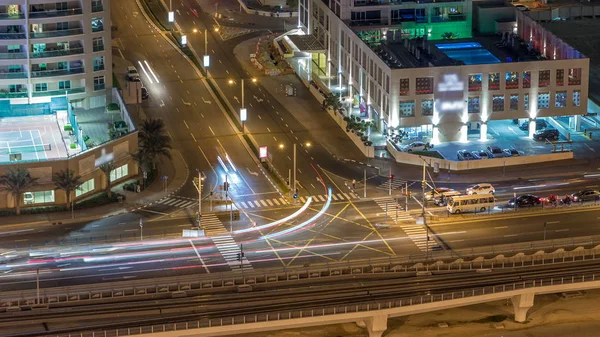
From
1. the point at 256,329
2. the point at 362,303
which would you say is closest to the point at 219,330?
the point at 256,329

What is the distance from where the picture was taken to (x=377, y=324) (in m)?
193

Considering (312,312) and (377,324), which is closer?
(312,312)

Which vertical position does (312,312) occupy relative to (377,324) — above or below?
above

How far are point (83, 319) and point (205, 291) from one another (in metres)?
15.7

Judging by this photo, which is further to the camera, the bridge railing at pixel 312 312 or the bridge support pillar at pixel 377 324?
the bridge support pillar at pixel 377 324

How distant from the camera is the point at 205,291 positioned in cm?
19588

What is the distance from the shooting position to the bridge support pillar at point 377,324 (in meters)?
192

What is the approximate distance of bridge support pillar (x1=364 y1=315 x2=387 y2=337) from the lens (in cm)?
19250

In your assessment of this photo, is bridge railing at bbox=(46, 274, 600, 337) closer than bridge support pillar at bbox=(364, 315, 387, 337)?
Yes

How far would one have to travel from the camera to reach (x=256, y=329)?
18800 centimetres

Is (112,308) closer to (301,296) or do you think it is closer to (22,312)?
(22,312)

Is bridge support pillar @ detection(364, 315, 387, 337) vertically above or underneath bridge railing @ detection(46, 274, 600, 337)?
underneath

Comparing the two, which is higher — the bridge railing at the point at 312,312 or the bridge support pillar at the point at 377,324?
the bridge railing at the point at 312,312

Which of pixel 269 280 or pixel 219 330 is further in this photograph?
pixel 269 280
